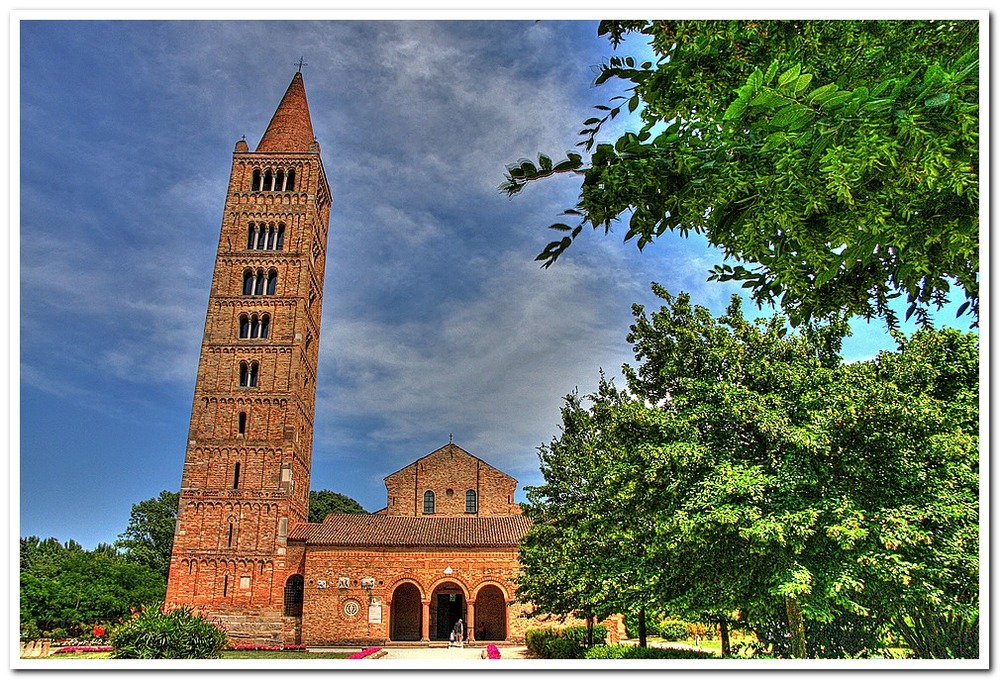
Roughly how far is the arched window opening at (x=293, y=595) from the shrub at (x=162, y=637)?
15.2 m

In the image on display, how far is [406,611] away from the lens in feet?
83.0

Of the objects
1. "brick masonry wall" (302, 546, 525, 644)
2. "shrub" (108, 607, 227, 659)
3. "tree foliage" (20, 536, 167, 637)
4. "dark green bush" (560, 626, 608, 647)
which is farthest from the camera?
"brick masonry wall" (302, 546, 525, 644)

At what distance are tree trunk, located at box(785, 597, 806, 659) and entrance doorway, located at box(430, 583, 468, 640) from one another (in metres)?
19.1

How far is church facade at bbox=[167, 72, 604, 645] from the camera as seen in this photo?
23.7 metres

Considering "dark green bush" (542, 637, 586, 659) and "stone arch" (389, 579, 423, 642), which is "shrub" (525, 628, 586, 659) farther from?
"stone arch" (389, 579, 423, 642)

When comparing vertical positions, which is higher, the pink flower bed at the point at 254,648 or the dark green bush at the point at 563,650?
the dark green bush at the point at 563,650

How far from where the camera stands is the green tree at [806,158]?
2797 millimetres

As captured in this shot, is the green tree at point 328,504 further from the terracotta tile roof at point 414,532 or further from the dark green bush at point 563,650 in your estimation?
the dark green bush at point 563,650

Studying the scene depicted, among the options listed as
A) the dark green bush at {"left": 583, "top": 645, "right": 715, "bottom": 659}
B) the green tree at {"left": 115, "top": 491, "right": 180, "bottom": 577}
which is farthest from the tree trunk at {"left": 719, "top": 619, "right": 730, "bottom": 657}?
the green tree at {"left": 115, "top": 491, "right": 180, "bottom": 577}

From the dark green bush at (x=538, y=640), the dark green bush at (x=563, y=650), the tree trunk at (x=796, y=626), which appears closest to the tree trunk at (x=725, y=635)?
the tree trunk at (x=796, y=626)

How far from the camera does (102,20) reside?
17.1 feet
